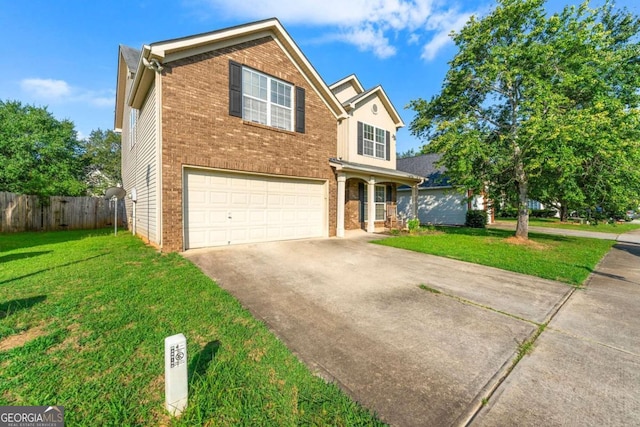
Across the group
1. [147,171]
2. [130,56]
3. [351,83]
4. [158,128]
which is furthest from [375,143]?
[130,56]

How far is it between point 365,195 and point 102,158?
3530cm

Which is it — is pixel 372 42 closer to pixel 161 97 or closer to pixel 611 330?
pixel 161 97

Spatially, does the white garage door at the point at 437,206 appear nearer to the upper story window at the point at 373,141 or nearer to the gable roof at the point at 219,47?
the upper story window at the point at 373,141

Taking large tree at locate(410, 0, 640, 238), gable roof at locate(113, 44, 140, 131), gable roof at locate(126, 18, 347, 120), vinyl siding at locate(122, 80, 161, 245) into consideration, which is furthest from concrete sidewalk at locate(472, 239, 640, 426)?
gable roof at locate(113, 44, 140, 131)

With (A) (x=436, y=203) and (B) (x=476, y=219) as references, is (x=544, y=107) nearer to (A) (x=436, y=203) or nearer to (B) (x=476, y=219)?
(B) (x=476, y=219)

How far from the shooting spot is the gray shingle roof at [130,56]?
36.1 feet

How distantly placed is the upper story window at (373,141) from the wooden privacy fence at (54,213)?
1420cm

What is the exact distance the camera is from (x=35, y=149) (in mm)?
20797

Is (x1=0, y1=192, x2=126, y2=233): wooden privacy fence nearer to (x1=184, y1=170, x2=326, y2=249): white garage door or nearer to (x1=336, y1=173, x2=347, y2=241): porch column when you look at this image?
(x1=184, y1=170, x2=326, y2=249): white garage door

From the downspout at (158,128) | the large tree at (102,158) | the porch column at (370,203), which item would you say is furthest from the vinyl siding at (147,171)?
the large tree at (102,158)

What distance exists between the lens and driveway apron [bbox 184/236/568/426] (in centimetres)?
224

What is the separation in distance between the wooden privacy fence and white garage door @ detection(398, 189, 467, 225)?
18.4m

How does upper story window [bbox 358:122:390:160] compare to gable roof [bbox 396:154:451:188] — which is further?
gable roof [bbox 396:154:451:188]

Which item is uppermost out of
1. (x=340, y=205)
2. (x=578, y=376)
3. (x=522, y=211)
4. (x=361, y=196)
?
(x=361, y=196)
